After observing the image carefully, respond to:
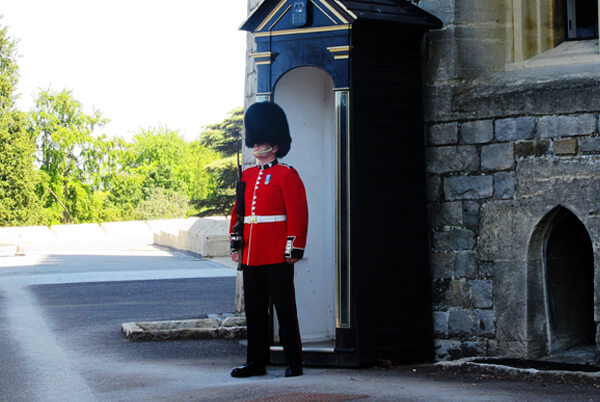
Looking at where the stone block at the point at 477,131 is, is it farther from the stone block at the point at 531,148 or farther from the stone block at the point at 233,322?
the stone block at the point at 233,322

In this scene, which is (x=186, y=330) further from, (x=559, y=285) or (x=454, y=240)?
(x=559, y=285)

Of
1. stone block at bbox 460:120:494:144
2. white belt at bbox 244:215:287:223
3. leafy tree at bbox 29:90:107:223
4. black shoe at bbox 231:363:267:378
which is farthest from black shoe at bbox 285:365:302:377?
leafy tree at bbox 29:90:107:223

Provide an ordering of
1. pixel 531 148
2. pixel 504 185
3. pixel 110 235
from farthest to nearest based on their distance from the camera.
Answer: pixel 110 235 → pixel 504 185 → pixel 531 148

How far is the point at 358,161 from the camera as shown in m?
6.87

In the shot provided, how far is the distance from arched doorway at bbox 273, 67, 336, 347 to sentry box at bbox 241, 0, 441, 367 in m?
→ 0.28

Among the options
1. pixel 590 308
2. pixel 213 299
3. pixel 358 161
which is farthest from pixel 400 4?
pixel 213 299

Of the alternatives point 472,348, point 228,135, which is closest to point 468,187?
point 472,348

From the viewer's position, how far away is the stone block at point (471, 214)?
7.16m

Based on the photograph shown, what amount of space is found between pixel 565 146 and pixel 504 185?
558mm

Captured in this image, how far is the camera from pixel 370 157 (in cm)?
693

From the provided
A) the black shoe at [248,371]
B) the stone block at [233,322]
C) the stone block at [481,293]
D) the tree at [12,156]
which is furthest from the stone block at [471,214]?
the tree at [12,156]

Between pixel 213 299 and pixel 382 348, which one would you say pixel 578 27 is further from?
pixel 213 299

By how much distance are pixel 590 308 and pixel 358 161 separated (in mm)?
2244

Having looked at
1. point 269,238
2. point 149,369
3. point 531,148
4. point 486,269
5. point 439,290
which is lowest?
point 149,369
